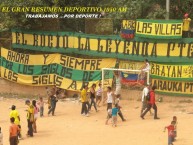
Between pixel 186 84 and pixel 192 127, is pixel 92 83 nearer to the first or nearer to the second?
pixel 186 84

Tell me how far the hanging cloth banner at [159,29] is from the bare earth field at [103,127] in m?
3.24

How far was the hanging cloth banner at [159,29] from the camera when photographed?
25.2m

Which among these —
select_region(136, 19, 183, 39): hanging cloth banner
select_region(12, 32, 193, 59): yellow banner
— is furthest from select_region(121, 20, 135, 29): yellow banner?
select_region(12, 32, 193, 59): yellow banner

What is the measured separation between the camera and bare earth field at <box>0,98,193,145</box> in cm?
1977

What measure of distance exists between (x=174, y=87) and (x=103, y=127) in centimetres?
513

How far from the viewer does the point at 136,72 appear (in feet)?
84.4

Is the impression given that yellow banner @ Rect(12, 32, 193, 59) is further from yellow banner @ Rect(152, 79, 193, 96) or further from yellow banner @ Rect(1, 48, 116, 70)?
yellow banner @ Rect(152, 79, 193, 96)

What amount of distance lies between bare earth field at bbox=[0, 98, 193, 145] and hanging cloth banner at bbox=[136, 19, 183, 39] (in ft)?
10.6

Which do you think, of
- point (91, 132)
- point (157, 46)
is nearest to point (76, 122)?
point (91, 132)

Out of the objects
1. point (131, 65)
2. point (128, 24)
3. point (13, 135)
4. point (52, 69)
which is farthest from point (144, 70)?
point (13, 135)

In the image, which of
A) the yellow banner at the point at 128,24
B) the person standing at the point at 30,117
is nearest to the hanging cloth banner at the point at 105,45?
the yellow banner at the point at 128,24

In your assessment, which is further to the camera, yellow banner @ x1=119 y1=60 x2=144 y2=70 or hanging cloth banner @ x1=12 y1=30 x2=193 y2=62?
yellow banner @ x1=119 y1=60 x2=144 y2=70

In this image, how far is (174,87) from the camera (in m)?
25.5

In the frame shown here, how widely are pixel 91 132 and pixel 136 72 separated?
5347mm
